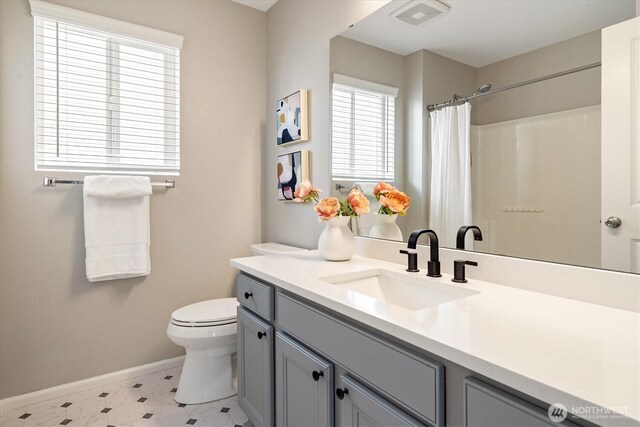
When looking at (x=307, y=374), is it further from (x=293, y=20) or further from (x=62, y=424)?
(x=293, y=20)

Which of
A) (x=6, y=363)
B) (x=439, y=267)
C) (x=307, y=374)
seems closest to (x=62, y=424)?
(x=6, y=363)

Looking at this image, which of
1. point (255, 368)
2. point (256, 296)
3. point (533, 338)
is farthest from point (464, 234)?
point (255, 368)

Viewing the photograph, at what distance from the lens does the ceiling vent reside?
4.84 ft

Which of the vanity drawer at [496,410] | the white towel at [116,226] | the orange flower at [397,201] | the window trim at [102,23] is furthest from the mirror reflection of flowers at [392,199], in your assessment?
the window trim at [102,23]

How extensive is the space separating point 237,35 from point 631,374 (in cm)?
276

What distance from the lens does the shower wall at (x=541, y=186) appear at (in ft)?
3.38

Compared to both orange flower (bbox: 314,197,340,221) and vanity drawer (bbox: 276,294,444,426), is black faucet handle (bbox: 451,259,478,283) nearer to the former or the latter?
vanity drawer (bbox: 276,294,444,426)

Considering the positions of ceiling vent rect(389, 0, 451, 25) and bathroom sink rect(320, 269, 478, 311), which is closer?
bathroom sink rect(320, 269, 478, 311)

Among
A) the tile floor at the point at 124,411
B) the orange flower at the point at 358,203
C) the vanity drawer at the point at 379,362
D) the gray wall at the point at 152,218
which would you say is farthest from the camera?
the gray wall at the point at 152,218

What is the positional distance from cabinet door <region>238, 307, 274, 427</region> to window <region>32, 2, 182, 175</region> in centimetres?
126

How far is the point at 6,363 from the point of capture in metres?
1.93

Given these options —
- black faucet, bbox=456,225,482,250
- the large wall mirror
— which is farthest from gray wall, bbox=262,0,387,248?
black faucet, bbox=456,225,482,250

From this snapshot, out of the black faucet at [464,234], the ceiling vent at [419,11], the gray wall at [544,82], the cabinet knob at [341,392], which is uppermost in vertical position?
the ceiling vent at [419,11]

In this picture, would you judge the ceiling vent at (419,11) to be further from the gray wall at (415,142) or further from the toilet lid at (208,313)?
the toilet lid at (208,313)
